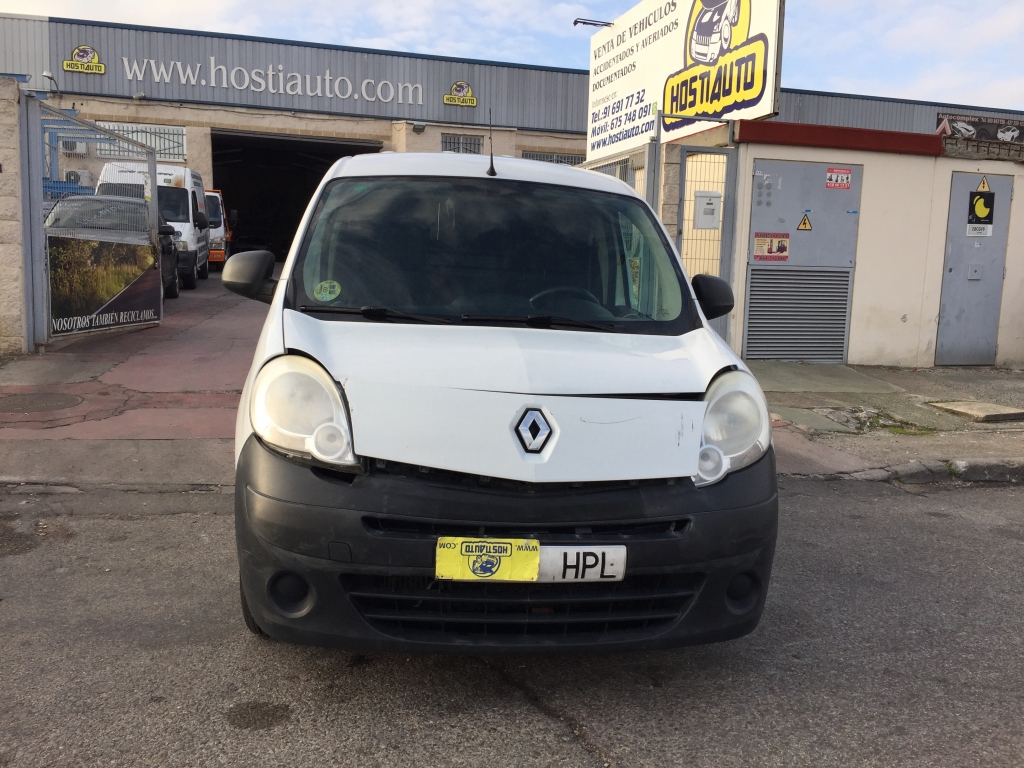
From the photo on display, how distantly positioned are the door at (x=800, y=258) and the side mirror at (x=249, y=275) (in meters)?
7.41

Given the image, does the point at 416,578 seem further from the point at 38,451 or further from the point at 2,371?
the point at 2,371

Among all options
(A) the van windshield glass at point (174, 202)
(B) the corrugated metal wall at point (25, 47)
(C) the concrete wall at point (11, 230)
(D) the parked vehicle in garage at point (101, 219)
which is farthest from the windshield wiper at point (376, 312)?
(B) the corrugated metal wall at point (25, 47)

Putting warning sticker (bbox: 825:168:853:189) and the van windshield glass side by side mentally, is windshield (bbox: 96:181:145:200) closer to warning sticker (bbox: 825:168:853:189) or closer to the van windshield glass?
the van windshield glass

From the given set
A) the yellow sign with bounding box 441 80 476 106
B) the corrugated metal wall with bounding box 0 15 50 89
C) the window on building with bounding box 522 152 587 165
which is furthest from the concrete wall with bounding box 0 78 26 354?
the window on building with bounding box 522 152 587 165

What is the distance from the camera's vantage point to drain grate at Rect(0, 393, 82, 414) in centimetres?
668

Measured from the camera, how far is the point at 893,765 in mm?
2551

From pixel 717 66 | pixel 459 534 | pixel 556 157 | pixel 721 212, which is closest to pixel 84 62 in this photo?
pixel 556 157

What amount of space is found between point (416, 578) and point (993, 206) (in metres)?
10.9

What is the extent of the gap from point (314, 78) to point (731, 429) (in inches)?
1015

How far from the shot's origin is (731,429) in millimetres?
2922

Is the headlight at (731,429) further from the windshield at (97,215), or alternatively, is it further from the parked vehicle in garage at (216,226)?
the parked vehicle in garage at (216,226)

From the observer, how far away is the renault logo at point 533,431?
2654 mm

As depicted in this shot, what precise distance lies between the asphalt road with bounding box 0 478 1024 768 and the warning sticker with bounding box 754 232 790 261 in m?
6.40

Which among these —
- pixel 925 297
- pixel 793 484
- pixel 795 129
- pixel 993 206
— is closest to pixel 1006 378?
pixel 925 297
